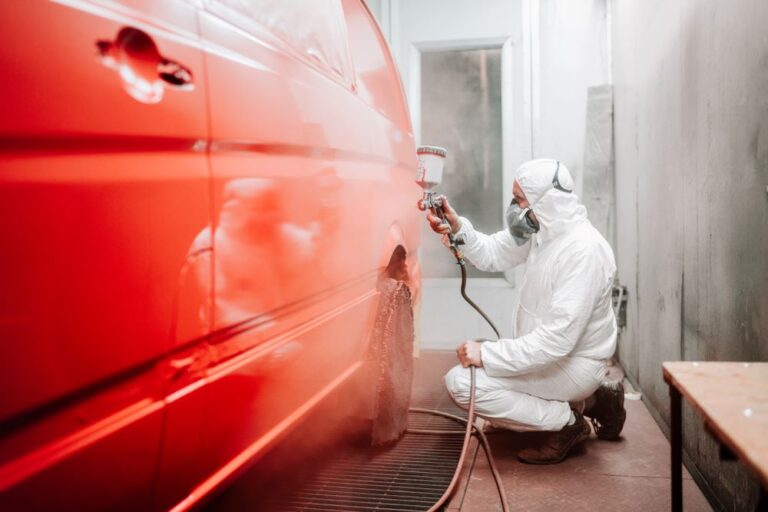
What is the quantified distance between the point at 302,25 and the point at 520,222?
1.70 m

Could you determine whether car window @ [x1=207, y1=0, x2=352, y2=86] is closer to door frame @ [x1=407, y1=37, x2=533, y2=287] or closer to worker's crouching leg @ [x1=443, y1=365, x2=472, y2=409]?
worker's crouching leg @ [x1=443, y1=365, x2=472, y2=409]

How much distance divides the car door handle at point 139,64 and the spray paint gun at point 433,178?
2.21m

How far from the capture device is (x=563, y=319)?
268cm

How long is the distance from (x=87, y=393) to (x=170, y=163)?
456 millimetres

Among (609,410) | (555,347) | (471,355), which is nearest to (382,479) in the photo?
(471,355)

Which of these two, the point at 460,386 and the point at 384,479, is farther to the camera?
the point at 460,386

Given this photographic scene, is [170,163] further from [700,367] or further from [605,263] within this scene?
[605,263]

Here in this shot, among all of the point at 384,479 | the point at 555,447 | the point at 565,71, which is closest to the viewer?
the point at 384,479

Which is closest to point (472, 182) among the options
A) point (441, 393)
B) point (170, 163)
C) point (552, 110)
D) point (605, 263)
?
point (552, 110)

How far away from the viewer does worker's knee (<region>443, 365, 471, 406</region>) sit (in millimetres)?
2910

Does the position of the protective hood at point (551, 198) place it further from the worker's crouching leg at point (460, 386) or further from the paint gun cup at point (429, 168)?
the worker's crouching leg at point (460, 386)

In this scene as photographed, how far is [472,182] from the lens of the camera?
5762 millimetres

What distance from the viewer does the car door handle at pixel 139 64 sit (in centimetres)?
100

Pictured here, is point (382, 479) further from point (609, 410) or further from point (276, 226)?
point (276, 226)
